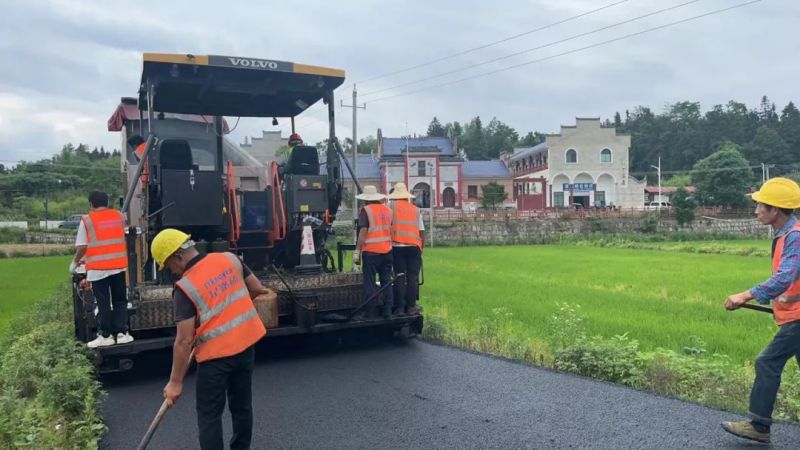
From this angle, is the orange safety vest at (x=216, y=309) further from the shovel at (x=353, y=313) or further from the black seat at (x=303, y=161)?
the black seat at (x=303, y=161)

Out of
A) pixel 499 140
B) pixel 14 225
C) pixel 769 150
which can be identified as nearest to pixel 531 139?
pixel 499 140

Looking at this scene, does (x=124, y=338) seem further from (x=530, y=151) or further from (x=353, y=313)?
(x=530, y=151)

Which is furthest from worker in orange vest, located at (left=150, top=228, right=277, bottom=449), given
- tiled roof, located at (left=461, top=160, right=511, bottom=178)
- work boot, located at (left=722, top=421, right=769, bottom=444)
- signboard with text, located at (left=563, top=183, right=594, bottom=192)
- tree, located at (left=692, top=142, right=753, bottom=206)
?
tiled roof, located at (left=461, top=160, right=511, bottom=178)

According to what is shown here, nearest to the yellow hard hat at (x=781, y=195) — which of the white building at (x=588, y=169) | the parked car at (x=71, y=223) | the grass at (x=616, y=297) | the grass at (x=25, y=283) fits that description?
the grass at (x=616, y=297)

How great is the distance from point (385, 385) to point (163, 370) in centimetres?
252

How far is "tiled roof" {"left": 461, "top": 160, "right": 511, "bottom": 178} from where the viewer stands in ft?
179

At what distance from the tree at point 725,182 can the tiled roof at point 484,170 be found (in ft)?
51.4

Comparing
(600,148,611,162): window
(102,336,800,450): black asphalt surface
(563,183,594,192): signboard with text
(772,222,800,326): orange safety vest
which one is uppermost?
(600,148,611,162): window

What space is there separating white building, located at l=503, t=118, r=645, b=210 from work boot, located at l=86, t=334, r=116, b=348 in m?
47.7

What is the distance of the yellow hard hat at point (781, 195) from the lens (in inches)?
160

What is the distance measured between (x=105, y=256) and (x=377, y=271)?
9.34 feet

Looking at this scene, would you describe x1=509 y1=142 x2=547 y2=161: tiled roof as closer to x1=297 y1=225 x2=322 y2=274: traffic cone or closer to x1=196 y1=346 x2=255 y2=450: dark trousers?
x1=297 y1=225 x2=322 y2=274: traffic cone

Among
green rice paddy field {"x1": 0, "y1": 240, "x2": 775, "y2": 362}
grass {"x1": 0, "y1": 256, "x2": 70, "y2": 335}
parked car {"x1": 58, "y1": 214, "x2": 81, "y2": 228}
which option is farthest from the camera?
parked car {"x1": 58, "y1": 214, "x2": 81, "y2": 228}

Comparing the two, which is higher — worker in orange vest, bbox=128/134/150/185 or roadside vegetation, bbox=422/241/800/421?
worker in orange vest, bbox=128/134/150/185
